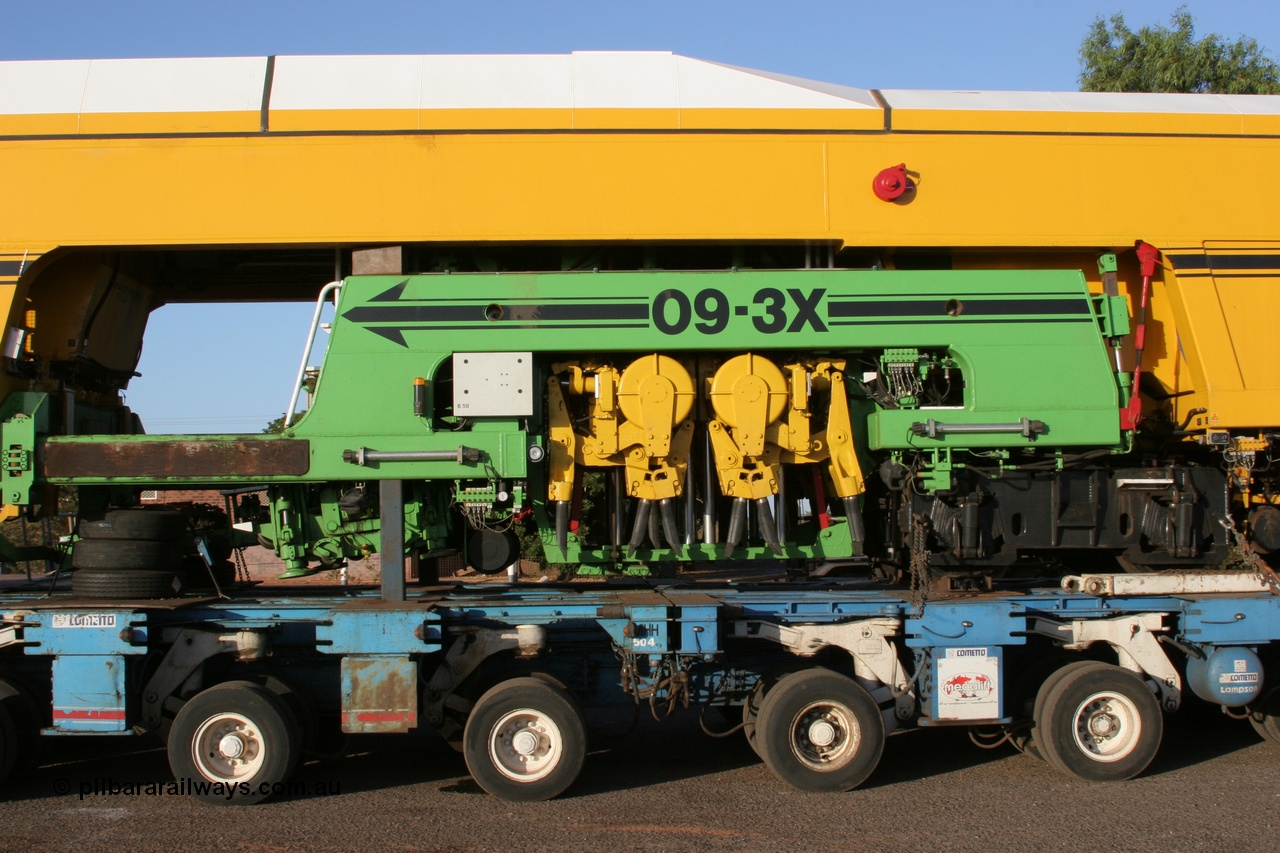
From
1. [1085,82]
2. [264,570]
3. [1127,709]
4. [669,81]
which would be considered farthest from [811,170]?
[1085,82]

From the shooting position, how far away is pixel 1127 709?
740 centimetres

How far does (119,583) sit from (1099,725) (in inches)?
267

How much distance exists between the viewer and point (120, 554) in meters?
7.44

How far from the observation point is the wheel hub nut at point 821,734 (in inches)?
282

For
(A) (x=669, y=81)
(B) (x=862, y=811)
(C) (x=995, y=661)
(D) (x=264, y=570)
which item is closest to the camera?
(B) (x=862, y=811)

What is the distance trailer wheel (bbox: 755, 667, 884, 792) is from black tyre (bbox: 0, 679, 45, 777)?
490 centimetres

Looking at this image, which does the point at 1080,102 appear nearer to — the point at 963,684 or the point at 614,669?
the point at 963,684

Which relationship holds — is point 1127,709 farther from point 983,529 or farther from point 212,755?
point 212,755

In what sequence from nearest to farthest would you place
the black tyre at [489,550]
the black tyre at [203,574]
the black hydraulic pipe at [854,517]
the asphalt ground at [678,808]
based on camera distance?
the asphalt ground at [678,808] → the black hydraulic pipe at [854,517] → the black tyre at [489,550] → the black tyre at [203,574]

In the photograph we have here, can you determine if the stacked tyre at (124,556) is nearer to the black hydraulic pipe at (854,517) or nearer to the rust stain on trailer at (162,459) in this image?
the rust stain on trailer at (162,459)

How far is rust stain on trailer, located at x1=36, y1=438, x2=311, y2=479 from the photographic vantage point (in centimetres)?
740

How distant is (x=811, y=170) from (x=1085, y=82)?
1732cm

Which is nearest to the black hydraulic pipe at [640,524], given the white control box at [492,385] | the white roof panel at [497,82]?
the white control box at [492,385]

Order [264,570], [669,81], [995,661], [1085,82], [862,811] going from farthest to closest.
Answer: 1. [1085,82]
2. [264,570]
3. [669,81]
4. [995,661]
5. [862,811]
